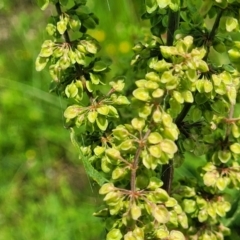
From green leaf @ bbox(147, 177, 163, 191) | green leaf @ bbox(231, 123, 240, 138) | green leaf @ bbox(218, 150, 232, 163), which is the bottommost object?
green leaf @ bbox(218, 150, 232, 163)

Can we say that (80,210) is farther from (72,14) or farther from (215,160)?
(72,14)

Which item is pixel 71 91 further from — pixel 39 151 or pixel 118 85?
pixel 39 151

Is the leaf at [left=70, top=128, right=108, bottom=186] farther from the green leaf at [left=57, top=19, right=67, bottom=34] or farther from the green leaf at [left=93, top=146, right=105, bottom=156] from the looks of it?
the green leaf at [left=57, top=19, right=67, bottom=34]

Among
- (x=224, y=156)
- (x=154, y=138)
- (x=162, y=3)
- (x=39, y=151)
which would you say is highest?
(x=162, y=3)

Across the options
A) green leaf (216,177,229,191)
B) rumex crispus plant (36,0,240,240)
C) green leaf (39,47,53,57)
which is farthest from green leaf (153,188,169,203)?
green leaf (39,47,53,57)

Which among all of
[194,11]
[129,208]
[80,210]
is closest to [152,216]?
[129,208]

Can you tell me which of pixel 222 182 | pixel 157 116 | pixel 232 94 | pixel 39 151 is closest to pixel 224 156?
pixel 222 182
